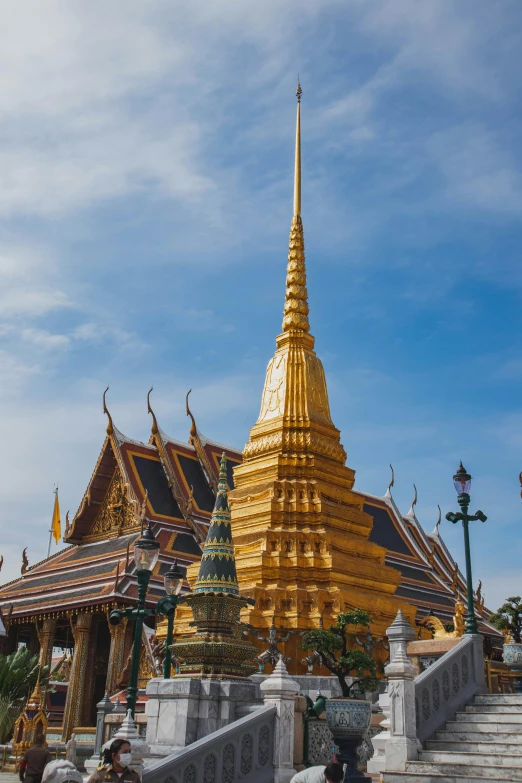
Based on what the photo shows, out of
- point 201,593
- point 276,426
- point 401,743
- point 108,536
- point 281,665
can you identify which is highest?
point 276,426

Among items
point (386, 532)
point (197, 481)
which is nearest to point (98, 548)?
point (197, 481)

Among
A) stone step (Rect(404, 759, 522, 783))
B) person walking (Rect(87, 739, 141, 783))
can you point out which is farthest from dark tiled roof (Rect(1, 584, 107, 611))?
person walking (Rect(87, 739, 141, 783))

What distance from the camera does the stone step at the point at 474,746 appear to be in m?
7.45

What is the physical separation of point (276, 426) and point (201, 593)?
11571 millimetres

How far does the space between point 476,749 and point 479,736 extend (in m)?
0.30

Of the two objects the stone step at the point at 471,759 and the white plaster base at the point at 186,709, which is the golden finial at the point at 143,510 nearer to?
the white plaster base at the point at 186,709

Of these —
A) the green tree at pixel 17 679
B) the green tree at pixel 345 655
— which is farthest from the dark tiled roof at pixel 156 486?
the green tree at pixel 345 655

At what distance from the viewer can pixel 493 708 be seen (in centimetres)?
870

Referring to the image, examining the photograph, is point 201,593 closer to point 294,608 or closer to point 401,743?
point 401,743

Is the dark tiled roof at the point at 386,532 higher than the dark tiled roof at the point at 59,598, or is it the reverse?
the dark tiled roof at the point at 386,532

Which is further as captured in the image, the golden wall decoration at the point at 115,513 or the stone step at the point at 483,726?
the golden wall decoration at the point at 115,513

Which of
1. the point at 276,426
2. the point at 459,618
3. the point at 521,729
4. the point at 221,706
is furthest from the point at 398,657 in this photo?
Result: the point at 276,426

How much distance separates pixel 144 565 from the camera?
29.7 ft

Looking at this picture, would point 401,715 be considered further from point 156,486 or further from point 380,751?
point 156,486
